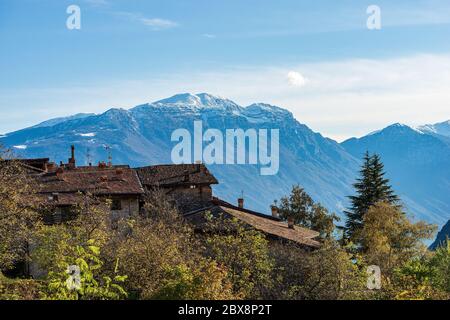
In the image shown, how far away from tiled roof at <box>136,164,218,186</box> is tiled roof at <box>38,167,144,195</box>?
19.9 feet

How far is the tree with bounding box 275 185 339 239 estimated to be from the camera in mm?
78125

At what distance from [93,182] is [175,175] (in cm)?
1289

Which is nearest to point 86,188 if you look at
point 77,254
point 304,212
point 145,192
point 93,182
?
point 93,182

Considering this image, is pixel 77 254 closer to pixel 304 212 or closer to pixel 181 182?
pixel 181 182

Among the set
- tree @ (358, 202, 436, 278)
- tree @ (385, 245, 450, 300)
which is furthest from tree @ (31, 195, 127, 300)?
tree @ (358, 202, 436, 278)

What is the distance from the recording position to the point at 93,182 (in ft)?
207

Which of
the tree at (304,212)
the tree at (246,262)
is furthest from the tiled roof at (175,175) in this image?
the tree at (246,262)

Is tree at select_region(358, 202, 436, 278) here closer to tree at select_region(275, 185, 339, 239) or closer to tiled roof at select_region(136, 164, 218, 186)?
tree at select_region(275, 185, 339, 239)

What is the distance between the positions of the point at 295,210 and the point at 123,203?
973 inches

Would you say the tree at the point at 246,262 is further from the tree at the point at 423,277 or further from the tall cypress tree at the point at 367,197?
the tall cypress tree at the point at 367,197

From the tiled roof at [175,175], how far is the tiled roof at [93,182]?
606 centimetres

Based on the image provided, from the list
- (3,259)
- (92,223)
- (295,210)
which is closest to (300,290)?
(92,223)

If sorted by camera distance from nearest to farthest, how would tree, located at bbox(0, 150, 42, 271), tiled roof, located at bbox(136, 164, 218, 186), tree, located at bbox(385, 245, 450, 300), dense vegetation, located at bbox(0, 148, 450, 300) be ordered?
1. dense vegetation, located at bbox(0, 148, 450, 300)
2. tree, located at bbox(385, 245, 450, 300)
3. tree, located at bbox(0, 150, 42, 271)
4. tiled roof, located at bbox(136, 164, 218, 186)
